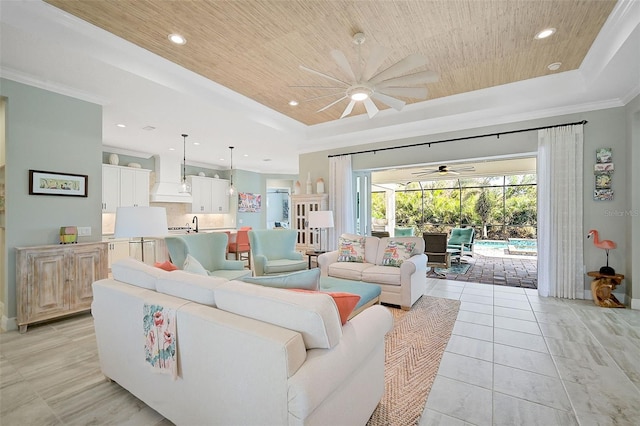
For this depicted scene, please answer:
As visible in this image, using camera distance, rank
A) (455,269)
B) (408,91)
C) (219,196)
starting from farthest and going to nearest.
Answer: (219,196) < (455,269) < (408,91)

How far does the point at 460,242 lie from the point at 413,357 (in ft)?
18.6

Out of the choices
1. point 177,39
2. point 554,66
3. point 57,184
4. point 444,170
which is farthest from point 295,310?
point 444,170

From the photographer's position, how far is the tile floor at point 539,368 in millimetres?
1840

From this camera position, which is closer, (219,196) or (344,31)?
(344,31)

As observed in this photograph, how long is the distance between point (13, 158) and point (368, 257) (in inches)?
183

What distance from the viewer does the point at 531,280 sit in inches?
213

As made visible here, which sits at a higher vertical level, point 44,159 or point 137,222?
point 44,159

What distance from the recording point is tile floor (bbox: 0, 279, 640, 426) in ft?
6.04

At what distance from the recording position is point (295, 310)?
133cm

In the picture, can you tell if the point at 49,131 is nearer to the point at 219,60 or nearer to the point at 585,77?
the point at 219,60

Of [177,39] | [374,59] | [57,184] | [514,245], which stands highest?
[177,39]

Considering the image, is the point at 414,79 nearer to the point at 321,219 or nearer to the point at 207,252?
the point at 321,219

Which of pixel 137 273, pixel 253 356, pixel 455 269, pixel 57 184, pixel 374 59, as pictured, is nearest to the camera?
pixel 253 356

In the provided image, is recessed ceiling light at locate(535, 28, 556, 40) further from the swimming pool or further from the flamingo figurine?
the swimming pool
